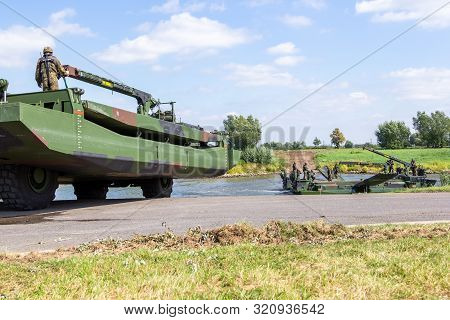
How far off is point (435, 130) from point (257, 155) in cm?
5964

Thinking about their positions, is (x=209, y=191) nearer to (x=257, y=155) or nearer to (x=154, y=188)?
(x=154, y=188)

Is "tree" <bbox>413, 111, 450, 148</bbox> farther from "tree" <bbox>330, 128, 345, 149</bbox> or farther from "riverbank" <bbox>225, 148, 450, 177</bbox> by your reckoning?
"riverbank" <bbox>225, 148, 450, 177</bbox>

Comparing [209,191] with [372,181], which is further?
Result: [209,191]

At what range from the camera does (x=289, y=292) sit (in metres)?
3.54

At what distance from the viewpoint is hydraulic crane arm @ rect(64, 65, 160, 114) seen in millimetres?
13133

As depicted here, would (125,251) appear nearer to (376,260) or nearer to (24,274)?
(24,274)

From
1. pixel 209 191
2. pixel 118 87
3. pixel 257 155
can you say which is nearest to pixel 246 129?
pixel 257 155

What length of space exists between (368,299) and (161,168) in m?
11.9

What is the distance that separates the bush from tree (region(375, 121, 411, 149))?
5497cm

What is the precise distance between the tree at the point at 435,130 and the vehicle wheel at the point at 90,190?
92.7 m

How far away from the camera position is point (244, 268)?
4332mm

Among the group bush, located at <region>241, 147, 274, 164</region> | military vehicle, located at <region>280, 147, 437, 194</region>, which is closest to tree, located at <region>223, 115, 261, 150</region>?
bush, located at <region>241, 147, 274, 164</region>

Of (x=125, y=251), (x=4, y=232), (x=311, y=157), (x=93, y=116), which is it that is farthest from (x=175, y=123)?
(x=311, y=157)
